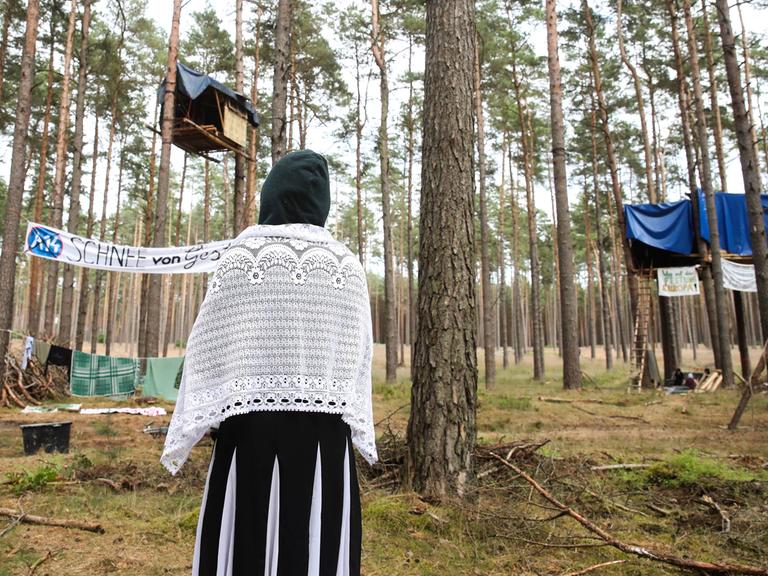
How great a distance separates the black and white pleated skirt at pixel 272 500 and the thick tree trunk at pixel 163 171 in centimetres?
1011

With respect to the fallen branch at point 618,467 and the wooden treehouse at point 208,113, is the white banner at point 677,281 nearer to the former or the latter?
the fallen branch at point 618,467

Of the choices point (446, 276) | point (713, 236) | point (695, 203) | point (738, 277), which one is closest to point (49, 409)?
point (446, 276)

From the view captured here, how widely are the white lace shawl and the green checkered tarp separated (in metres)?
9.63

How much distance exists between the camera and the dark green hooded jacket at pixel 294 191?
193cm

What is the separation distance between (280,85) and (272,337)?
20.7 ft

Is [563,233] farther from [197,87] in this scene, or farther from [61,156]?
[61,156]

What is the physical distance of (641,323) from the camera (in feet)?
Result: 43.8

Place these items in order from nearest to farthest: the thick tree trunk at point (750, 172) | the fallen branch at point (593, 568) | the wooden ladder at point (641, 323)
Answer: the fallen branch at point (593, 568) → the thick tree trunk at point (750, 172) → the wooden ladder at point (641, 323)

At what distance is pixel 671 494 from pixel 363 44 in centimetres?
1791

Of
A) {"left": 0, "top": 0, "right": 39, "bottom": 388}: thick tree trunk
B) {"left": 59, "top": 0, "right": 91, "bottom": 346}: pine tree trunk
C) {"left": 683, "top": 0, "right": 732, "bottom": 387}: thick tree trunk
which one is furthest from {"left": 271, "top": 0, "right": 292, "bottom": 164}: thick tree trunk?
{"left": 683, "top": 0, "right": 732, "bottom": 387}: thick tree trunk

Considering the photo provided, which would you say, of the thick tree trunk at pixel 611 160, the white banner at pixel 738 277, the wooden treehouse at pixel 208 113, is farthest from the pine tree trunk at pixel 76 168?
the white banner at pixel 738 277

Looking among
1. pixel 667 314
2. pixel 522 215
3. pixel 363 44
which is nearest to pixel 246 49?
pixel 363 44

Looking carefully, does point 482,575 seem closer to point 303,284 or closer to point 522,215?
point 303,284

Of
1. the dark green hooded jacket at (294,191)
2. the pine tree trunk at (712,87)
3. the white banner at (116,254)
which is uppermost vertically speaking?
the pine tree trunk at (712,87)
